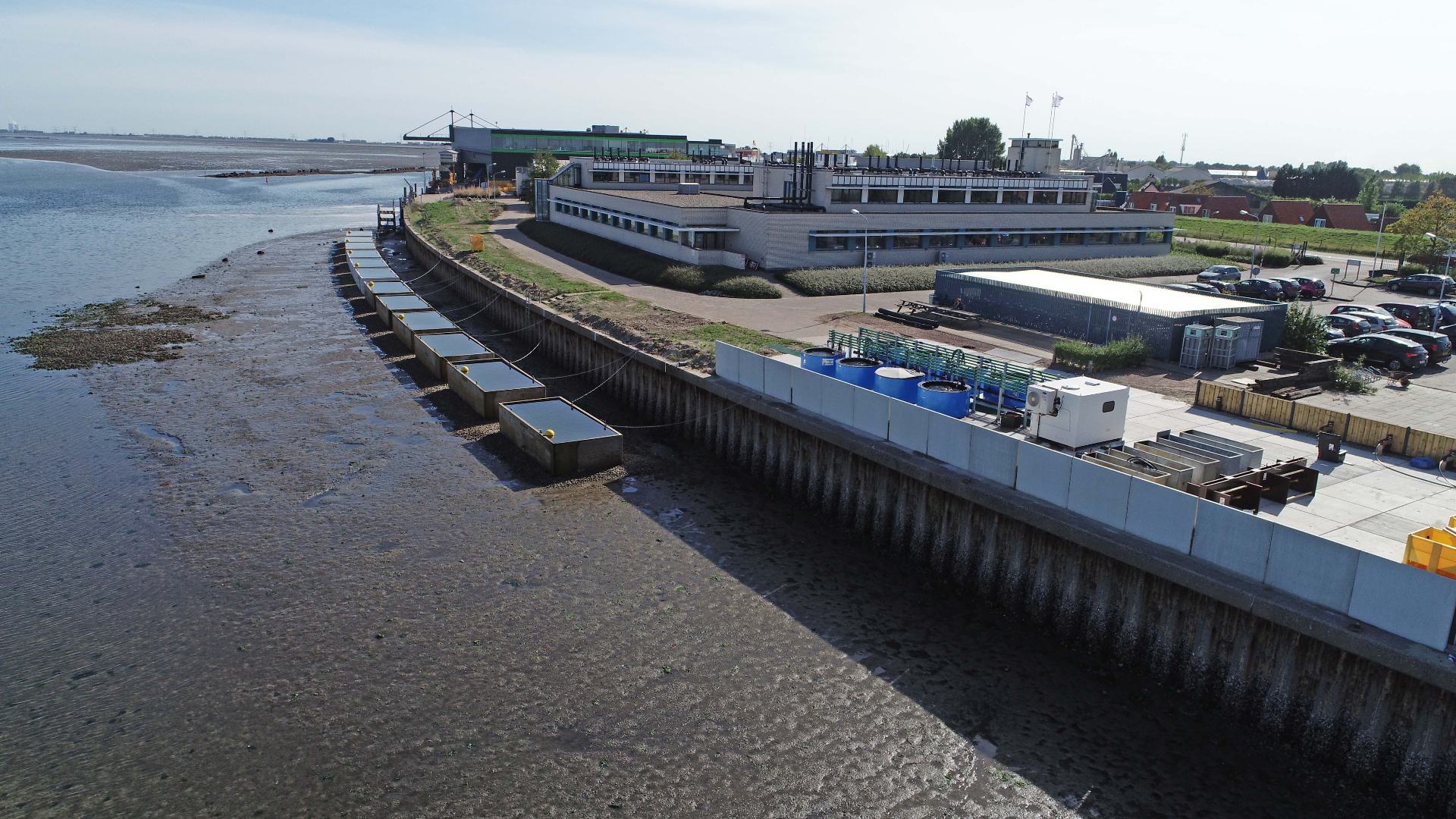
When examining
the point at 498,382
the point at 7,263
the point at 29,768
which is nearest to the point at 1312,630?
the point at 29,768

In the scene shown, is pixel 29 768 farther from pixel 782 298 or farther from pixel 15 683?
pixel 782 298

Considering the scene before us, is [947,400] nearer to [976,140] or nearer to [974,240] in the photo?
[974,240]

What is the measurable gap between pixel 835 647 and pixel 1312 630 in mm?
9017

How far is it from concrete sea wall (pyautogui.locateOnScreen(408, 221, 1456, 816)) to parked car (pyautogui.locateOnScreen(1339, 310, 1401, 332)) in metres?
32.3

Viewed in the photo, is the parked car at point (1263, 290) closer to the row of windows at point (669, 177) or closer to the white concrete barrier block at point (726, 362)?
the white concrete barrier block at point (726, 362)

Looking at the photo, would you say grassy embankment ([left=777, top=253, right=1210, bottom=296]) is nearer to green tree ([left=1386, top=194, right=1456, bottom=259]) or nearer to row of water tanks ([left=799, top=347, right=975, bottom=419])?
green tree ([left=1386, top=194, right=1456, bottom=259])

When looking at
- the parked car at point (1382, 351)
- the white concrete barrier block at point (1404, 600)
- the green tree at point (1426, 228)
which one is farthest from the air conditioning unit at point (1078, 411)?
the green tree at point (1426, 228)

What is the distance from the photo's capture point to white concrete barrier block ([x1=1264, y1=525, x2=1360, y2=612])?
1579 centimetres

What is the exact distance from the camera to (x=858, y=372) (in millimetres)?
29891

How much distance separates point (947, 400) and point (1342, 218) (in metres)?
103

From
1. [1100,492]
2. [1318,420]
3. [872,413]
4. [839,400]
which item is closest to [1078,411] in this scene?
[1100,492]

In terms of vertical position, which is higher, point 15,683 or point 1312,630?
point 1312,630

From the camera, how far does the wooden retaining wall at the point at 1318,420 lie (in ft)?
80.0

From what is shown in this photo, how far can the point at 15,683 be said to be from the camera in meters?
18.2
